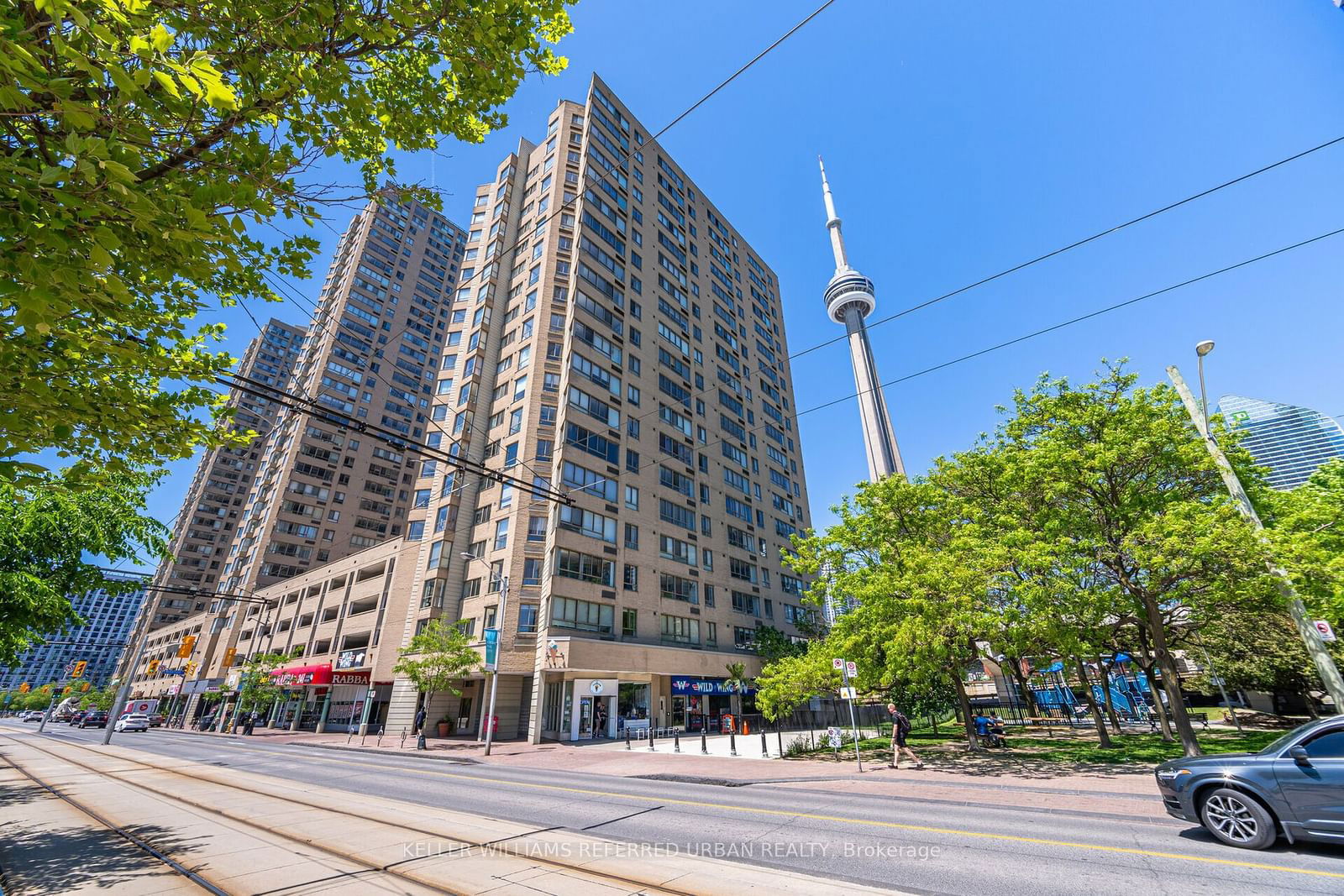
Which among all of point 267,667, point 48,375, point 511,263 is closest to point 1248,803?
point 48,375

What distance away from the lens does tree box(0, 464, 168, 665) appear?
571 inches

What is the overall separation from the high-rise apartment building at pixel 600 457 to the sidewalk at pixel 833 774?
22.4 feet

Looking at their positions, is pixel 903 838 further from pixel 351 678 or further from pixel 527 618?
pixel 351 678

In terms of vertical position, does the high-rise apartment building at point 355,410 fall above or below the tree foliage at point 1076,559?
above

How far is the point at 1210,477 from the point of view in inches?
674

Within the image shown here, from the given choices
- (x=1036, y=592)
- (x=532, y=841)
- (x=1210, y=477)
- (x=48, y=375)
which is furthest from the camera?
(x=1210, y=477)

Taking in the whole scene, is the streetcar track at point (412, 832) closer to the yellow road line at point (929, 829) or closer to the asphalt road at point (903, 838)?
the asphalt road at point (903, 838)

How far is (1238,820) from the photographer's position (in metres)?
7.55

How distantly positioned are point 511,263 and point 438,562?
26211mm

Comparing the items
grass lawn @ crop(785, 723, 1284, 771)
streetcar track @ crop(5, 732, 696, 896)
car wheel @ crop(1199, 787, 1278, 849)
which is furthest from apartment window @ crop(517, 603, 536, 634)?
car wheel @ crop(1199, 787, 1278, 849)

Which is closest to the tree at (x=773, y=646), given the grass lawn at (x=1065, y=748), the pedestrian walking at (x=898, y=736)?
the grass lawn at (x=1065, y=748)

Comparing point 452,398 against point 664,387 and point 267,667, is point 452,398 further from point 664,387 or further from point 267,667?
point 267,667

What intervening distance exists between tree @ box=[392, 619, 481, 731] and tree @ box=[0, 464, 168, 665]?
48.6 ft

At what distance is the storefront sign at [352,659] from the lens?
41.4 m
